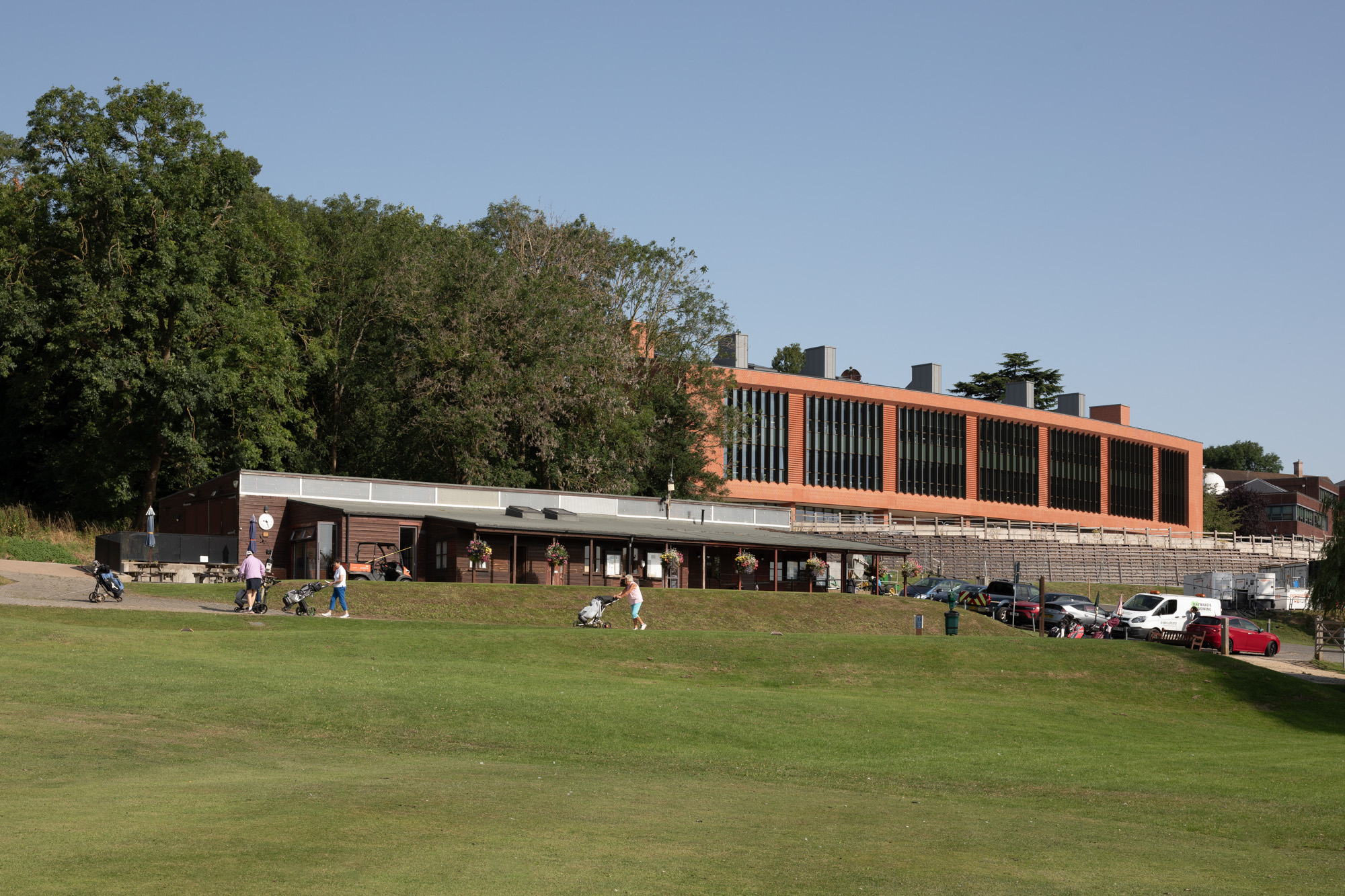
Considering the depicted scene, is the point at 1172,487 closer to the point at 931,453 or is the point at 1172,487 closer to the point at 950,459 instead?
the point at 950,459

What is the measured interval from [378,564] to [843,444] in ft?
210

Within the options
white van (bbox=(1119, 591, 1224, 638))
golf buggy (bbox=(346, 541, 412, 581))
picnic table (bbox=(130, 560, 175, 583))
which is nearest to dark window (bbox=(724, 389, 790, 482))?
white van (bbox=(1119, 591, 1224, 638))

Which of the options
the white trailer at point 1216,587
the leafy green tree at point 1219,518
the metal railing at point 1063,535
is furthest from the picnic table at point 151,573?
the leafy green tree at point 1219,518

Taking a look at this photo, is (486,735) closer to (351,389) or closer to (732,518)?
(732,518)

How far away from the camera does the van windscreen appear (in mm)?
48906

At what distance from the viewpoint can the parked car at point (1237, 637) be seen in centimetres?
4462

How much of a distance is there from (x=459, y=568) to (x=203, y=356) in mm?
Result: 21361

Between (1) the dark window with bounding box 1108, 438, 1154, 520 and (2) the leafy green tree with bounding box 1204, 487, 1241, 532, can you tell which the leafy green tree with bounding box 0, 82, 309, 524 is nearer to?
(1) the dark window with bounding box 1108, 438, 1154, 520

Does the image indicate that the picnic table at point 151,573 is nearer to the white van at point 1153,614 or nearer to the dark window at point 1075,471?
the white van at point 1153,614

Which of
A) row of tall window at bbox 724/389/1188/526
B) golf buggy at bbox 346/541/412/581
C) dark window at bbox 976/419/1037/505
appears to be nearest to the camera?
golf buggy at bbox 346/541/412/581

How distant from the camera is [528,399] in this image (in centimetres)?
6100

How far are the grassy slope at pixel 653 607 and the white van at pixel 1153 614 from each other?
18.5ft

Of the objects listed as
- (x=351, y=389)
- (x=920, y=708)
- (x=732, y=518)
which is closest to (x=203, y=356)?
(x=351, y=389)

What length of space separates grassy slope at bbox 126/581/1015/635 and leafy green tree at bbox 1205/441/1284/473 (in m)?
166
